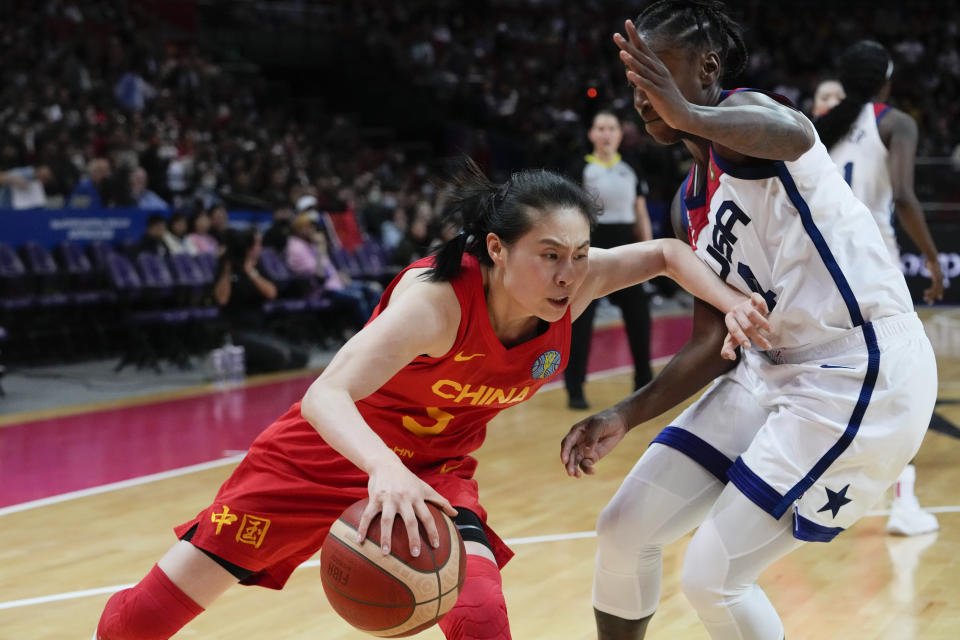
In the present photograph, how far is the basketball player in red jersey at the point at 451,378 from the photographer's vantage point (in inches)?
98.1

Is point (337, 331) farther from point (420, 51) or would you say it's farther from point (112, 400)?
point (420, 51)

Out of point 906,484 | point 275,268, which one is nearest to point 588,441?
point 906,484

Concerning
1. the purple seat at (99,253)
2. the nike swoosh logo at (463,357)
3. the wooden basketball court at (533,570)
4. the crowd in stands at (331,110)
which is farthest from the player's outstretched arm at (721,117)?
the purple seat at (99,253)

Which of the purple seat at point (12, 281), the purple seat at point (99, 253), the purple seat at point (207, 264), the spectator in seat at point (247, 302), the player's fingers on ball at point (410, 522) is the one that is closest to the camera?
the player's fingers on ball at point (410, 522)

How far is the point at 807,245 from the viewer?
245 centimetres

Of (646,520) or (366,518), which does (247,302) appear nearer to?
(646,520)

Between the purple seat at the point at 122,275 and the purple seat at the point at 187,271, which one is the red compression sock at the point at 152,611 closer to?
the purple seat at the point at 122,275

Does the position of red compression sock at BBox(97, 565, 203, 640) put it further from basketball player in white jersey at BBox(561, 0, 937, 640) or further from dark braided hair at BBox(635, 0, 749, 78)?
dark braided hair at BBox(635, 0, 749, 78)

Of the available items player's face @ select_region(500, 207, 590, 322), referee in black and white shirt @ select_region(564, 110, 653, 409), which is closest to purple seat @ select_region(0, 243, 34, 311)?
referee in black and white shirt @ select_region(564, 110, 653, 409)

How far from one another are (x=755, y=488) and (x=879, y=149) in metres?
3.00

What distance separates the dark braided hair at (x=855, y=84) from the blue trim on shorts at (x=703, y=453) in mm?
2462

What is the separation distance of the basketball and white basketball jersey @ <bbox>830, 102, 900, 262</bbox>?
339cm

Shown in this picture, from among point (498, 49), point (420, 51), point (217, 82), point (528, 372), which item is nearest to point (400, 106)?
point (420, 51)

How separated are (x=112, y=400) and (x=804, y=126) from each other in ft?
22.0
